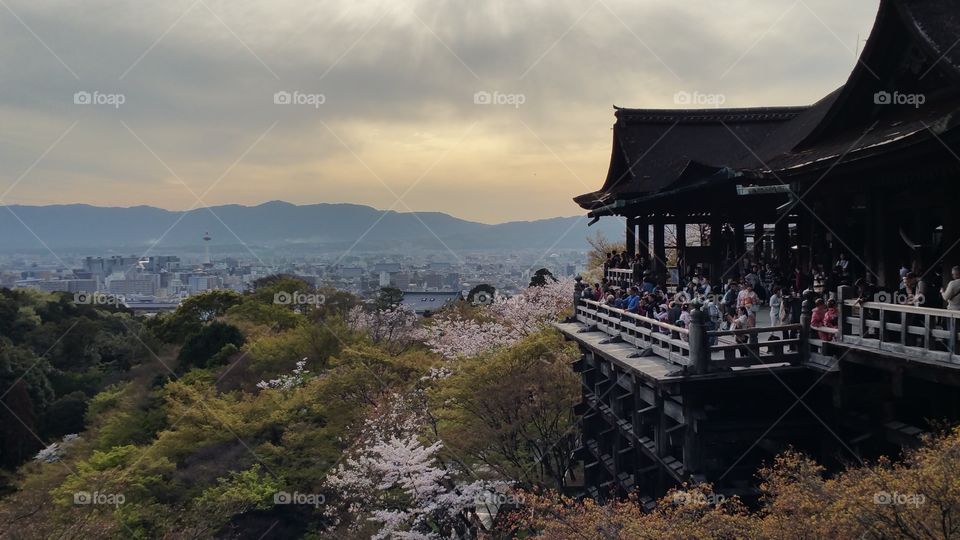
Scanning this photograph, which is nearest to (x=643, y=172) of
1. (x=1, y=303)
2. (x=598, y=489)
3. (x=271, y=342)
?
(x=598, y=489)

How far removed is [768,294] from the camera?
742 inches

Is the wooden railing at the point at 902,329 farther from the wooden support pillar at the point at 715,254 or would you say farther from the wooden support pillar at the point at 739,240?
the wooden support pillar at the point at 715,254

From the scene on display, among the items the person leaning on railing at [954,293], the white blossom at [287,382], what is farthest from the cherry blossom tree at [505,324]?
the person leaning on railing at [954,293]

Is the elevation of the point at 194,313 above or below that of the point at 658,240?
below

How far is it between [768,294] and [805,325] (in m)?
7.35

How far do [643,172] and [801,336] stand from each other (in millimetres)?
11295

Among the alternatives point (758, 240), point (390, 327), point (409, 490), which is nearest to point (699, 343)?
point (409, 490)

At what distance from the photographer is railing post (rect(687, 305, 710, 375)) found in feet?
37.8

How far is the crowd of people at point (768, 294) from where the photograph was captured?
10.9 m

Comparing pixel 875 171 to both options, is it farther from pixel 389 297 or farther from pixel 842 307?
pixel 389 297

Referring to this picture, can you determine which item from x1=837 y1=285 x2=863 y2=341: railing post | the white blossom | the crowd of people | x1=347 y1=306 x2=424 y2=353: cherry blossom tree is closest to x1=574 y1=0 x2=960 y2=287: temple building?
the crowd of people

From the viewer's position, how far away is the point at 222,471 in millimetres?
23672

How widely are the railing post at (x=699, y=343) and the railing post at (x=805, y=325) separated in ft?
5.12

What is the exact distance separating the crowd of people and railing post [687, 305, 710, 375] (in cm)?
33
